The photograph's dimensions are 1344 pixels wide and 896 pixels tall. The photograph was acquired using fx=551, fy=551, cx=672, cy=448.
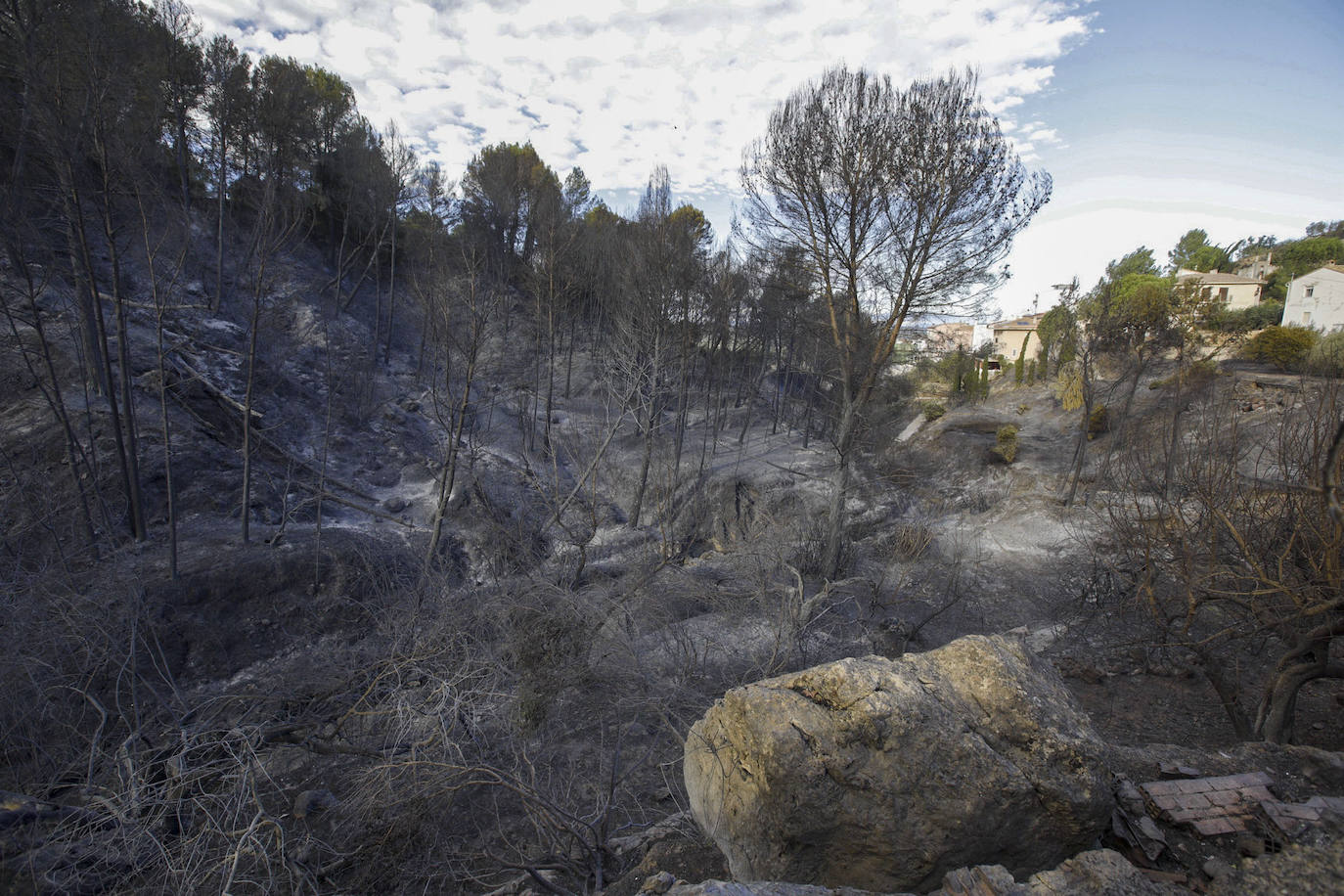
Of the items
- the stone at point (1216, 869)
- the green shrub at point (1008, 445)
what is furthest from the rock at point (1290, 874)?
the green shrub at point (1008, 445)

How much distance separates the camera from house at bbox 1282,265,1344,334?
2308 centimetres

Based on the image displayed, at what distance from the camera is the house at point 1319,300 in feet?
75.7

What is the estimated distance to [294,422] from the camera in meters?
15.7

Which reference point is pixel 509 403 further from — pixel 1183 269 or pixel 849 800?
pixel 1183 269

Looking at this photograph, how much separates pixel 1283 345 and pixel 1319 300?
26.5 ft

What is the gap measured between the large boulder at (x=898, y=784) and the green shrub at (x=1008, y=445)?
60.8ft

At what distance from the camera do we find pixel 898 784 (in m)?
3.15

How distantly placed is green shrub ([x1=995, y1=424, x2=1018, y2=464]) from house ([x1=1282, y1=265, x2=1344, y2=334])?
48.7 ft

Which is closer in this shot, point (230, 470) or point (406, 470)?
point (230, 470)

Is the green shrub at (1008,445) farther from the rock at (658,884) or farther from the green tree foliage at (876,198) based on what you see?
the rock at (658,884)

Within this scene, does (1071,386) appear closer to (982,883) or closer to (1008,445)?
(1008,445)

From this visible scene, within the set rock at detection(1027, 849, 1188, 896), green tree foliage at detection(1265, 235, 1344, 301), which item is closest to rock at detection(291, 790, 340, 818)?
rock at detection(1027, 849, 1188, 896)

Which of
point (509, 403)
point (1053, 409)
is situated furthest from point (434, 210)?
point (1053, 409)

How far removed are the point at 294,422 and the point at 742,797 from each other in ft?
55.4
